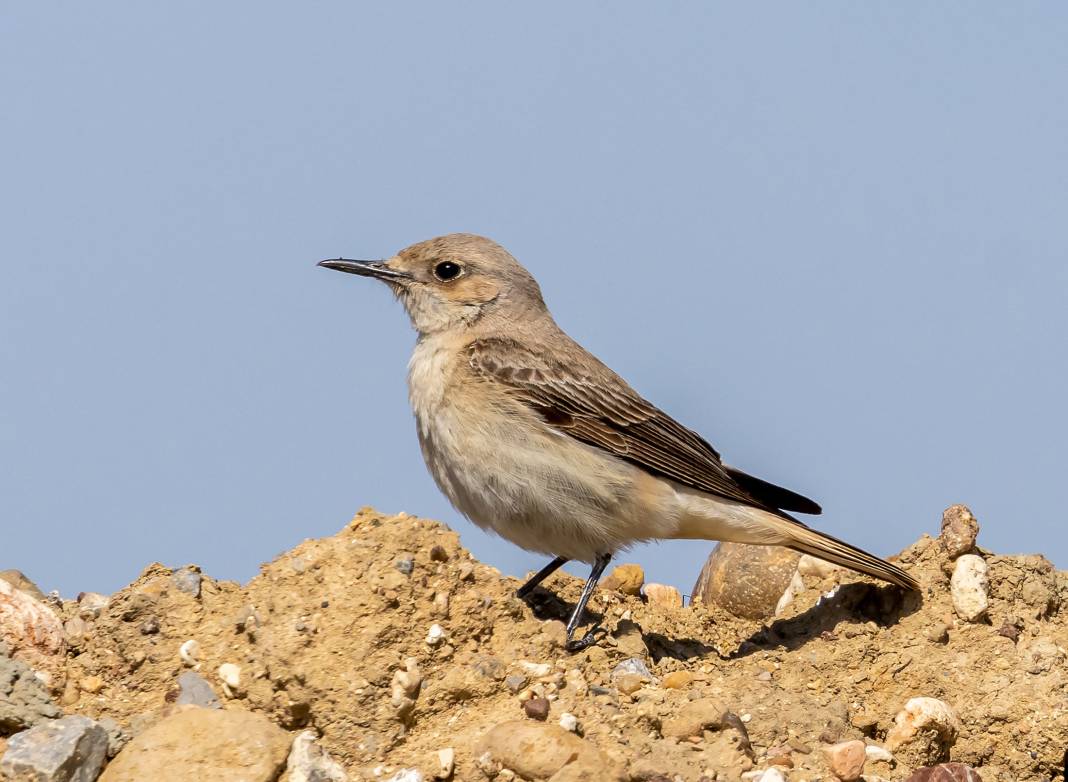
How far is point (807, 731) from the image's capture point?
7.82m

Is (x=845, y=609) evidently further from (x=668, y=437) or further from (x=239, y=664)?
(x=239, y=664)

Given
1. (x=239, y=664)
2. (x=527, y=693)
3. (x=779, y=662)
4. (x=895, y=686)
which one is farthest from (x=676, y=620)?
(x=239, y=664)

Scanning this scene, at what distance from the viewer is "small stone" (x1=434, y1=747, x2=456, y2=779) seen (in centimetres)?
707

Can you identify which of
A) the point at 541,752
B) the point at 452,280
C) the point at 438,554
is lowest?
the point at 541,752

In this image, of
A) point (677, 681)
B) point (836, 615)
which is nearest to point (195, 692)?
point (677, 681)

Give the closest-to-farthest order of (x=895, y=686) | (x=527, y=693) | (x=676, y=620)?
(x=527, y=693) < (x=895, y=686) < (x=676, y=620)

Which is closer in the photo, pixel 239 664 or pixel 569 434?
pixel 239 664

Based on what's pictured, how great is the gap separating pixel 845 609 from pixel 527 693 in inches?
112

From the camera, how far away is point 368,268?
34.4 ft

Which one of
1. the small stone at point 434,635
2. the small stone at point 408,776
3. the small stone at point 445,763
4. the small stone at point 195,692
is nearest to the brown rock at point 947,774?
the small stone at point 445,763

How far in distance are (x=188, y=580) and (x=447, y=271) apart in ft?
10.1

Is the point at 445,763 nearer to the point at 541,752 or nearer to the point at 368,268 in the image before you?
the point at 541,752

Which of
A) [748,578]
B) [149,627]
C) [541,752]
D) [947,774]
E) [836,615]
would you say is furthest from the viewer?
[748,578]

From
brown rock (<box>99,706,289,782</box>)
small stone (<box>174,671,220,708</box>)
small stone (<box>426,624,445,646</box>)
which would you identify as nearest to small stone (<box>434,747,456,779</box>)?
brown rock (<box>99,706,289,782</box>)
